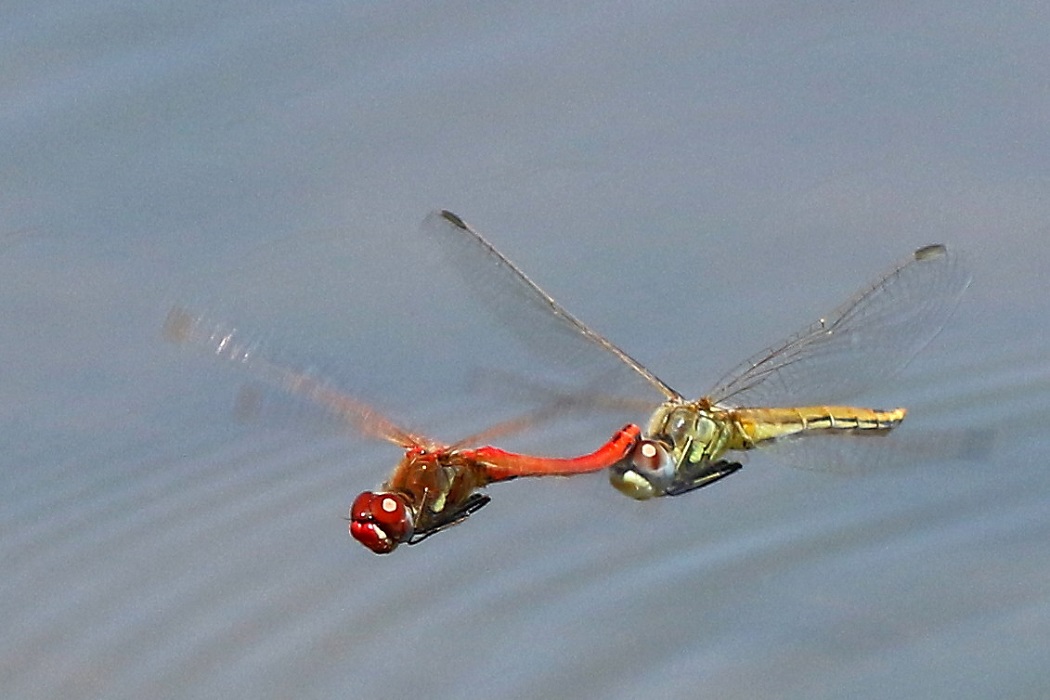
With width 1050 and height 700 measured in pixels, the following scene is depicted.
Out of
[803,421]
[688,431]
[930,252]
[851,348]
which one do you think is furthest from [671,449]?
[930,252]

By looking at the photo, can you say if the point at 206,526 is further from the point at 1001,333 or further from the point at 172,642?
the point at 1001,333

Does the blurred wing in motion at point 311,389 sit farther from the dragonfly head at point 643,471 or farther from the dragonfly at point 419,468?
the dragonfly head at point 643,471

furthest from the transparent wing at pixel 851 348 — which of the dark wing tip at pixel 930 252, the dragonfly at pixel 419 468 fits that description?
the dragonfly at pixel 419 468

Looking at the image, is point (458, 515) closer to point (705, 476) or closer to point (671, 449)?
point (671, 449)

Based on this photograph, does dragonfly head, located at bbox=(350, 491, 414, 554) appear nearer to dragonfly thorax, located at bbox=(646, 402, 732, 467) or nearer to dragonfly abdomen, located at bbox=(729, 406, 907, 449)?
dragonfly thorax, located at bbox=(646, 402, 732, 467)

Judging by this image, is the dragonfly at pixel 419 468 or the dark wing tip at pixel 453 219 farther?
the dark wing tip at pixel 453 219

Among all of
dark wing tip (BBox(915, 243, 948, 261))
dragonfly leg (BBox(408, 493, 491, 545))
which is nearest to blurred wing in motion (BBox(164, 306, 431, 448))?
dragonfly leg (BBox(408, 493, 491, 545))

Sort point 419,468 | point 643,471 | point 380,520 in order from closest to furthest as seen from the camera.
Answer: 1. point 380,520
2. point 419,468
3. point 643,471
